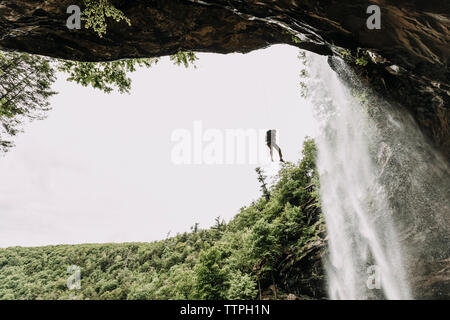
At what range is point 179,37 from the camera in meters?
7.53

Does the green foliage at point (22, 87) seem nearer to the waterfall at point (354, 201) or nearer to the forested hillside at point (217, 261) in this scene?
the waterfall at point (354, 201)

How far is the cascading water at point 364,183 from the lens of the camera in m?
10.2

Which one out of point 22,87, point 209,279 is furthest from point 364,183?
point 22,87

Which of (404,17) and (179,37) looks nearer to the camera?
(404,17)

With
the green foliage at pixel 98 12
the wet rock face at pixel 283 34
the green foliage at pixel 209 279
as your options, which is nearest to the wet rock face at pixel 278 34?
the wet rock face at pixel 283 34

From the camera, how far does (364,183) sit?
1719 cm

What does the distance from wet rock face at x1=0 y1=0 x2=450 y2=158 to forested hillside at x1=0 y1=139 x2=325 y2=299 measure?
652 inches

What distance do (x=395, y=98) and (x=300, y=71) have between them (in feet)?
28.7

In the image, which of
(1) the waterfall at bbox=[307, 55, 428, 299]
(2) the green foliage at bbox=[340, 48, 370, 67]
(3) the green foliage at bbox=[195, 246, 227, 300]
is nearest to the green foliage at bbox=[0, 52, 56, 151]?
(2) the green foliage at bbox=[340, 48, 370, 67]

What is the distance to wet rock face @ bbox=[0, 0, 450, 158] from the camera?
5789 millimetres

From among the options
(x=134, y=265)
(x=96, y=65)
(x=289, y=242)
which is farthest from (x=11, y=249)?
(x=96, y=65)

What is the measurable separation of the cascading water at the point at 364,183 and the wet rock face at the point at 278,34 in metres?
1.55

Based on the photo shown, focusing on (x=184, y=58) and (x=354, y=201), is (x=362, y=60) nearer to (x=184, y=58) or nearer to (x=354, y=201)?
(x=184, y=58)
